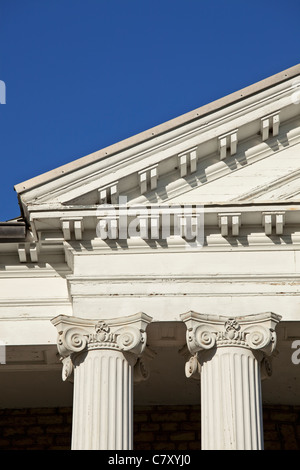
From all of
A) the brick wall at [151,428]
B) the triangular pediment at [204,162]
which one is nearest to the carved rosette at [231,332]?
the triangular pediment at [204,162]

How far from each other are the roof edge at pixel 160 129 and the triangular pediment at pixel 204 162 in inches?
0.7

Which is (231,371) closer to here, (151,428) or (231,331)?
(231,331)

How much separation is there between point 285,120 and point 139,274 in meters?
3.89

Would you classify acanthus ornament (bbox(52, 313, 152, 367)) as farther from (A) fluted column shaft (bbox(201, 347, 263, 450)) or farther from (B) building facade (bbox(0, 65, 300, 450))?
(A) fluted column shaft (bbox(201, 347, 263, 450))

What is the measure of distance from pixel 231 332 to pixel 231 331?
0.02 meters

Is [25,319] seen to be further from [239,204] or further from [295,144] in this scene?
[295,144]

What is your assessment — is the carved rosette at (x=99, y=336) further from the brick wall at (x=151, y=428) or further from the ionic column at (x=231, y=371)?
the brick wall at (x=151, y=428)

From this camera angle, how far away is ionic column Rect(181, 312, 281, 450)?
697 inches

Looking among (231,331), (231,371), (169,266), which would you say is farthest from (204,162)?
(231,371)

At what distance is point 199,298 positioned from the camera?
18.8 metres

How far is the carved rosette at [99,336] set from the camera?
18297 millimetres

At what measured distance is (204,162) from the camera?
1969 cm

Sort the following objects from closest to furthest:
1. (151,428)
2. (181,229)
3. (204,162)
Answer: (181,229), (204,162), (151,428)

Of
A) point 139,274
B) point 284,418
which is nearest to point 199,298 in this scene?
point 139,274
